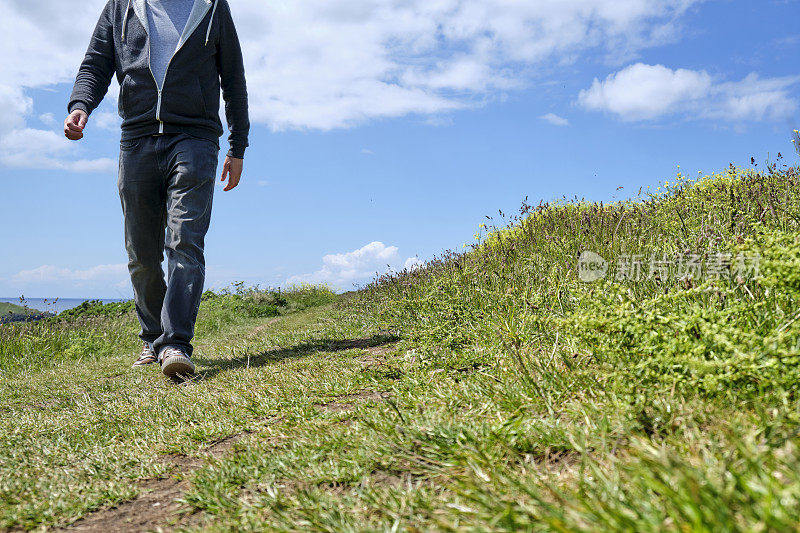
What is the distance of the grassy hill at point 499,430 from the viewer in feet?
3.92

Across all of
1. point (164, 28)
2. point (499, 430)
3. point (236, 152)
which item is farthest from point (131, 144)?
point (499, 430)

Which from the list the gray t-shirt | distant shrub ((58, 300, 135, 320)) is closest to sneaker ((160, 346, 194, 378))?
the gray t-shirt

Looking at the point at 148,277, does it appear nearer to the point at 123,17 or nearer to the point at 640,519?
the point at 123,17

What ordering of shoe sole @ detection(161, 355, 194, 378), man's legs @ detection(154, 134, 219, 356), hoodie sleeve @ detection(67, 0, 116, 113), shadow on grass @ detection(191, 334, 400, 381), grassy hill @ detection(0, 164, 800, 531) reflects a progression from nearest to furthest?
grassy hill @ detection(0, 164, 800, 531) < shoe sole @ detection(161, 355, 194, 378) < man's legs @ detection(154, 134, 219, 356) < shadow on grass @ detection(191, 334, 400, 381) < hoodie sleeve @ detection(67, 0, 116, 113)

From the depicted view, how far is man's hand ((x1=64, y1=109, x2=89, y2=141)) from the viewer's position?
413 cm

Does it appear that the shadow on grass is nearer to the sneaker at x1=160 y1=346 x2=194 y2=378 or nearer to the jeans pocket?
the sneaker at x1=160 y1=346 x2=194 y2=378

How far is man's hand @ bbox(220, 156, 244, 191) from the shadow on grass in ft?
5.21

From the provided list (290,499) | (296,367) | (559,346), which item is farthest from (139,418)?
(559,346)

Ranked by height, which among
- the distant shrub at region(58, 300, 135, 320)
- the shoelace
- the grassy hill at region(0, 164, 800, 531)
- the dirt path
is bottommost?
the dirt path

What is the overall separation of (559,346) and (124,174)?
12.2ft

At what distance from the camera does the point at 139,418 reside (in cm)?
289

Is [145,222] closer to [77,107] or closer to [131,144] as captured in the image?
[131,144]

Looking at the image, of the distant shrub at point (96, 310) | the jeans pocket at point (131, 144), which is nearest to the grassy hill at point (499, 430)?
the jeans pocket at point (131, 144)

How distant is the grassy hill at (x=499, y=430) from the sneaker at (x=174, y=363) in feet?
0.79
